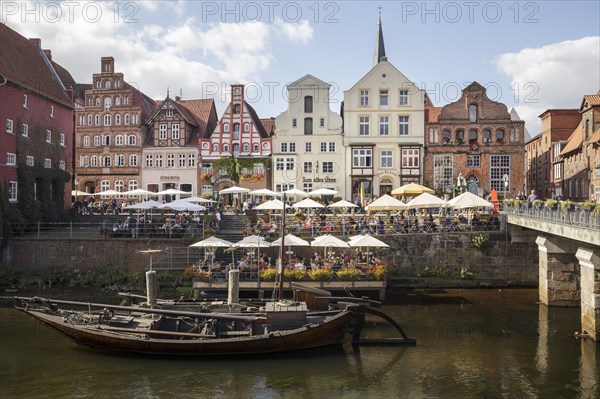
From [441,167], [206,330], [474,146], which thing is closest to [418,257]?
[206,330]

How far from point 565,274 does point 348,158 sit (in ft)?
82.9

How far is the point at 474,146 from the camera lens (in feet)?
161

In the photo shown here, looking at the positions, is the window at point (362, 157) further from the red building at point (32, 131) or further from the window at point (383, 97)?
the red building at point (32, 131)

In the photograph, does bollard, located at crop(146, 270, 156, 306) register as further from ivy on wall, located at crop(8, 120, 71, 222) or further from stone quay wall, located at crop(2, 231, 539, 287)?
ivy on wall, located at crop(8, 120, 71, 222)

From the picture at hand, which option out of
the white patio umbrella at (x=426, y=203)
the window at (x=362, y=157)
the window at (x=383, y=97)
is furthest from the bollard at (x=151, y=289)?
the window at (x=383, y=97)

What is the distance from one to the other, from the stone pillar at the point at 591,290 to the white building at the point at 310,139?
95.0 ft

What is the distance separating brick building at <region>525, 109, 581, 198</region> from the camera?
5356cm

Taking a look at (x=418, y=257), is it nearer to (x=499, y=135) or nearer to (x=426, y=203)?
(x=426, y=203)

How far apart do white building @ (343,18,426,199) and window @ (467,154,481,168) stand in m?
4.34

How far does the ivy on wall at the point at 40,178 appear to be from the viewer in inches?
1421

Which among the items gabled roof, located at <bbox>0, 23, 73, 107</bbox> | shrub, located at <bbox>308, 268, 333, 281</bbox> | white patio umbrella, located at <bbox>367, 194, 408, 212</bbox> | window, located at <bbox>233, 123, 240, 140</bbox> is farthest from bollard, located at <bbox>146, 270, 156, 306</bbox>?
window, located at <bbox>233, 123, 240, 140</bbox>

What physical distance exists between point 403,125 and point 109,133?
26.5m

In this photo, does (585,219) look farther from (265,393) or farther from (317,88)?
(317,88)

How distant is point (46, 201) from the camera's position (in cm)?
3862
